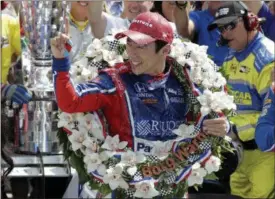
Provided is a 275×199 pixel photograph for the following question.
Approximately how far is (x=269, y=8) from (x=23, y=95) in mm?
2408

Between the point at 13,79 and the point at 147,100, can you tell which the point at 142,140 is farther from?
the point at 13,79

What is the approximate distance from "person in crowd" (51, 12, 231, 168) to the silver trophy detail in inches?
58.1

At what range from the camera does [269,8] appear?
7.09 meters

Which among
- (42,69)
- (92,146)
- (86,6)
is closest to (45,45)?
→ (42,69)

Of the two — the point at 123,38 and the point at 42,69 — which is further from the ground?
the point at 123,38

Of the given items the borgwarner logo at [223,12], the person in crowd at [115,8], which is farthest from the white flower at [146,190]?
the person in crowd at [115,8]

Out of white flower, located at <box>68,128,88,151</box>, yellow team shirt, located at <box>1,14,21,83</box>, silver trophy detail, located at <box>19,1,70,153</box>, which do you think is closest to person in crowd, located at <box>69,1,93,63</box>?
silver trophy detail, located at <box>19,1,70,153</box>

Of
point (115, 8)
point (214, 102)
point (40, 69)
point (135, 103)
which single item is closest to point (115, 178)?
point (135, 103)

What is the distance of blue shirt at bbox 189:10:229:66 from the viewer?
A: 637 centimetres

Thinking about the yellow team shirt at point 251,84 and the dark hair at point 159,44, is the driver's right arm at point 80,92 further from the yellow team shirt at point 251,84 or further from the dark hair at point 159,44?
the yellow team shirt at point 251,84

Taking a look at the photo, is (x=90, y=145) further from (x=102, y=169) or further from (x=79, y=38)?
(x=79, y=38)

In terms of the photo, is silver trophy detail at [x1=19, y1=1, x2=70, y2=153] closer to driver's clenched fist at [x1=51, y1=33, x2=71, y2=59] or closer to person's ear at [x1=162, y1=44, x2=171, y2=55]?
person's ear at [x1=162, y1=44, x2=171, y2=55]

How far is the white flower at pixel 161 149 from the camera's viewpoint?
4.62 meters

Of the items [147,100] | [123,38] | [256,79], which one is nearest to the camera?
[147,100]
